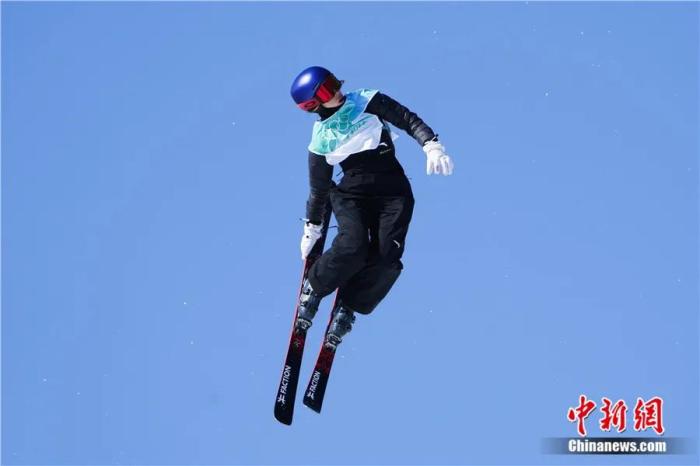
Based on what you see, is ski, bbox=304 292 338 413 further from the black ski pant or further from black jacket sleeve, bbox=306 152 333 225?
black jacket sleeve, bbox=306 152 333 225

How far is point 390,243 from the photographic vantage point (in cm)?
1449

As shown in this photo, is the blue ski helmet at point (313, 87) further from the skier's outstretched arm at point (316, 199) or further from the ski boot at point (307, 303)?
the ski boot at point (307, 303)

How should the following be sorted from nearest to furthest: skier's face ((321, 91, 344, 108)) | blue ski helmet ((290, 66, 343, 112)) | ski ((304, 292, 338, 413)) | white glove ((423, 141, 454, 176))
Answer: white glove ((423, 141, 454, 176)), blue ski helmet ((290, 66, 343, 112)), skier's face ((321, 91, 344, 108)), ski ((304, 292, 338, 413))

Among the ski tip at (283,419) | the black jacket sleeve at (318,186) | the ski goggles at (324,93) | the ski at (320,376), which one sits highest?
the ski goggles at (324,93)

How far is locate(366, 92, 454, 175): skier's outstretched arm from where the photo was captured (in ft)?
45.0

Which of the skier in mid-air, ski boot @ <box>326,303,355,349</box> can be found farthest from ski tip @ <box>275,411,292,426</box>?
the skier in mid-air

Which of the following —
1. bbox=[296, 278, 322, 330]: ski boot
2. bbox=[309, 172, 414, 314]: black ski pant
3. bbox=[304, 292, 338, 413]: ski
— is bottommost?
bbox=[304, 292, 338, 413]: ski

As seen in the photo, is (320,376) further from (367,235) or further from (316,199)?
(316,199)

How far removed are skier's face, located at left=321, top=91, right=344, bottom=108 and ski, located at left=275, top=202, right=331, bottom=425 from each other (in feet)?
4.57

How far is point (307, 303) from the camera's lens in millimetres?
15094

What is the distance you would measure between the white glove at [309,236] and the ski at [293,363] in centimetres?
9

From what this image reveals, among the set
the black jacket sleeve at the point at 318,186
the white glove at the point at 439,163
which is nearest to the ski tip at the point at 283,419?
the black jacket sleeve at the point at 318,186

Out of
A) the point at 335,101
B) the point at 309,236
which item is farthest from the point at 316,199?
the point at 335,101

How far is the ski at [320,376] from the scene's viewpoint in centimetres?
1523
